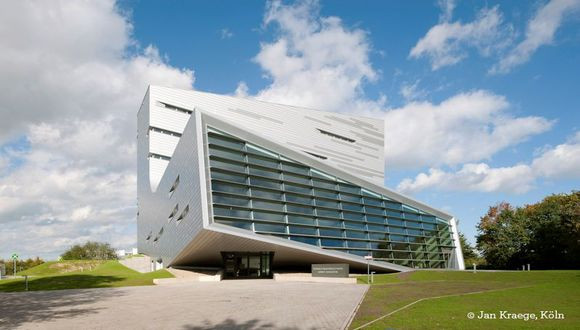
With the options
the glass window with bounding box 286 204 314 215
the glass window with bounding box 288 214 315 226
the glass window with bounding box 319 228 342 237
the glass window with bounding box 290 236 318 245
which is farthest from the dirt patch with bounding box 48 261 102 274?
the glass window with bounding box 319 228 342 237

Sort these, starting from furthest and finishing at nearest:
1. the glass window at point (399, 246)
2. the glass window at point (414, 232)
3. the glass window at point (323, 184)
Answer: the glass window at point (414, 232)
the glass window at point (399, 246)
the glass window at point (323, 184)

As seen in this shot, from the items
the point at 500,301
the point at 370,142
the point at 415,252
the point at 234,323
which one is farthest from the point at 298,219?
the point at 370,142

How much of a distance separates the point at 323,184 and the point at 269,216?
7.84 m

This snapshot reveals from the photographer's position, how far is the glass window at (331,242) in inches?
1460

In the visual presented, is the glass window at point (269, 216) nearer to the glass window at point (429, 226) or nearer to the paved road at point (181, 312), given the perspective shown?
the paved road at point (181, 312)

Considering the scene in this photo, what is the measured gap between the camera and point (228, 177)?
108 feet

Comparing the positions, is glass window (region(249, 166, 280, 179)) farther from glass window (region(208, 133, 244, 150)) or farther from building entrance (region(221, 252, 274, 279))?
building entrance (region(221, 252, 274, 279))

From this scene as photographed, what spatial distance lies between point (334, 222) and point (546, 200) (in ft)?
123

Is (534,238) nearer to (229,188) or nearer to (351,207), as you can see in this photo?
Answer: (351,207)

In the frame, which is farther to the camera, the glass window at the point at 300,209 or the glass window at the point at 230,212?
the glass window at the point at 300,209

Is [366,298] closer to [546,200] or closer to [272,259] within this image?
[272,259]

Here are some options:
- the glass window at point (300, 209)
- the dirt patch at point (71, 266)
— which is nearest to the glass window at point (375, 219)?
the glass window at point (300, 209)

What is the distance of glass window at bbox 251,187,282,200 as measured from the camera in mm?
34406

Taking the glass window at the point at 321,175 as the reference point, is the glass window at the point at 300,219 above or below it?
below
